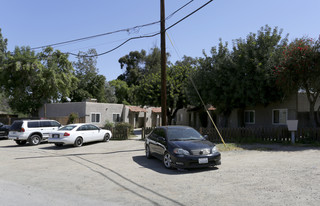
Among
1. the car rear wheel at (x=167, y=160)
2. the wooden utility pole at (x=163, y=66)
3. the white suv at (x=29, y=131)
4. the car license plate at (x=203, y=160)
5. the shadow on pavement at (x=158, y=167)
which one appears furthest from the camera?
the white suv at (x=29, y=131)

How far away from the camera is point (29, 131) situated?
1681 cm

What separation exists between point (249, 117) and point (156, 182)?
16.6 meters

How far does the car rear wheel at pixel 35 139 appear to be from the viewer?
16.8 meters

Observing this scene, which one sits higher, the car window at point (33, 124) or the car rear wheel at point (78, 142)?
the car window at point (33, 124)

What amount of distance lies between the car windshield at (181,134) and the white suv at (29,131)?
10653mm

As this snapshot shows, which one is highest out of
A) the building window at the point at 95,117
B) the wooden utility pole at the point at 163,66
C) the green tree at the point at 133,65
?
the green tree at the point at 133,65

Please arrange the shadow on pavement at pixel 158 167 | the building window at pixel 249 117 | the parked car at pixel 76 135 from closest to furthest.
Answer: the shadow on pavement at pixel 158 167
the parked car at pixel 76 135
the building window at pixel 249 117

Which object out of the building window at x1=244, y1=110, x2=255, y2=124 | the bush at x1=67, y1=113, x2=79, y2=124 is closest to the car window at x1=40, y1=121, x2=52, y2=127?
the bush at x1=67, y1=113, x2=79, y2=124

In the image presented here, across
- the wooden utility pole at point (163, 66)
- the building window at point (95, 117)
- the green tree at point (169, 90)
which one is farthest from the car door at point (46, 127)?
the green tree at point (169, 90)

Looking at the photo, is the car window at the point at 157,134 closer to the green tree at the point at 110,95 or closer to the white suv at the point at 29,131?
the white suv at the point at 29,131

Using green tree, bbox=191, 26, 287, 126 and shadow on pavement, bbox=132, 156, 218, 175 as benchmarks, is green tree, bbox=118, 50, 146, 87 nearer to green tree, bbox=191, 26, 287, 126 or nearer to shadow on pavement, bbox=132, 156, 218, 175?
green tree, bbox=191, 26, 287, 126

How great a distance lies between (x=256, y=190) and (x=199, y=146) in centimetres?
280

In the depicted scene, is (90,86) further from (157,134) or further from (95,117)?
(157,134)

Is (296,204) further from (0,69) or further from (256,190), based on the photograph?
(0,69)
